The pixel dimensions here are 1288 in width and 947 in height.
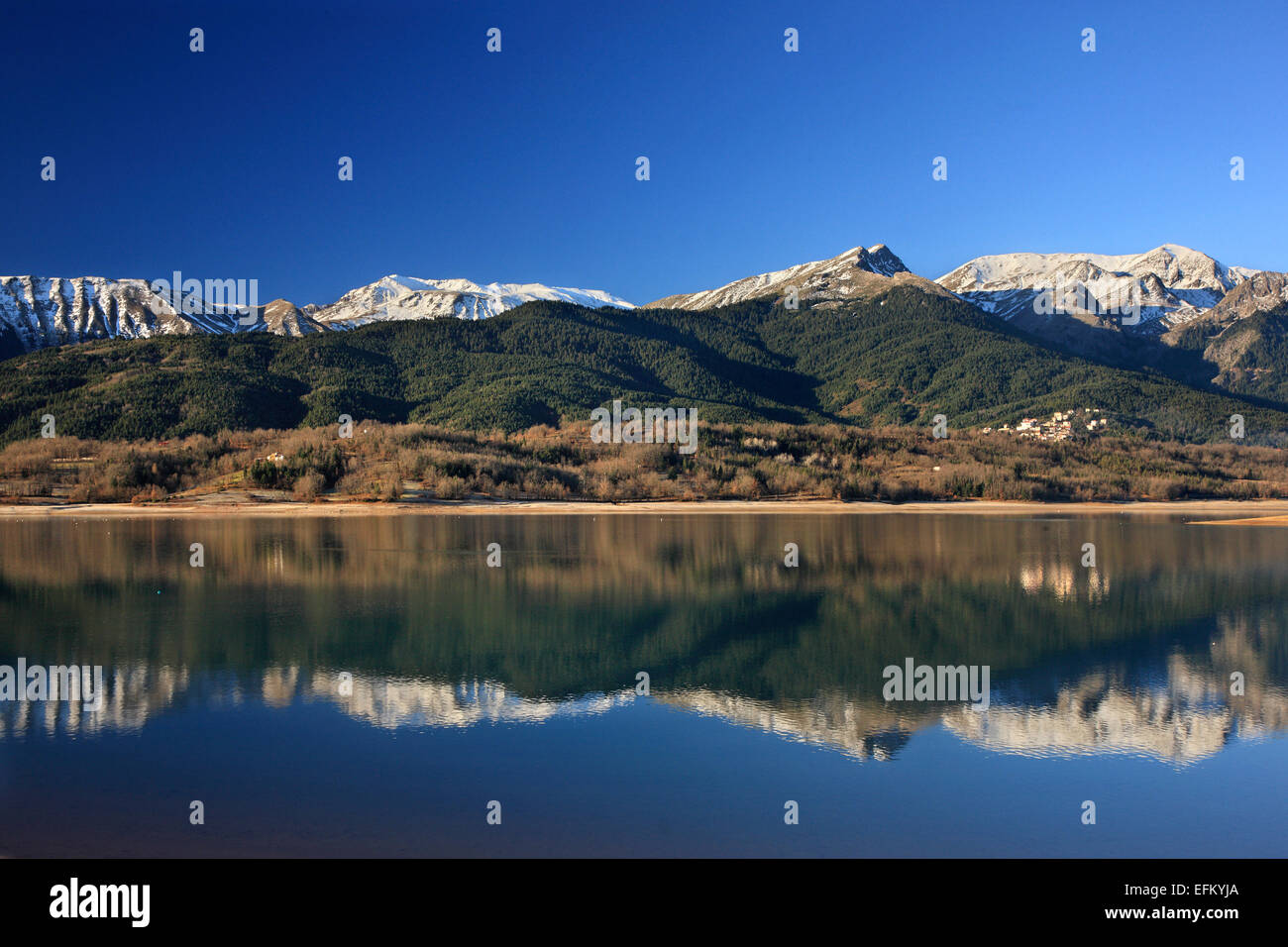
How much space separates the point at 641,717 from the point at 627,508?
289ft

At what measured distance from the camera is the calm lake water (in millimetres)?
13203

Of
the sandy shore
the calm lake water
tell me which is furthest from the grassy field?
the calm lake water

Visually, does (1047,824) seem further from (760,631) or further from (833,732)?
(760,631)

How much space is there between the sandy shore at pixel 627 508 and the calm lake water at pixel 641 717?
5893cm

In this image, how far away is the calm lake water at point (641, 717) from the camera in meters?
13.2

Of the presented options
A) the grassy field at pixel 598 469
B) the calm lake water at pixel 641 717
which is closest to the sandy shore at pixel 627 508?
the grassy field at pixel 598 469

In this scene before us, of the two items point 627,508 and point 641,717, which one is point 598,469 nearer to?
point 627,508

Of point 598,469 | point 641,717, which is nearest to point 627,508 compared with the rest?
point 598,469

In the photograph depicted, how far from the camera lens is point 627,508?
107 meters

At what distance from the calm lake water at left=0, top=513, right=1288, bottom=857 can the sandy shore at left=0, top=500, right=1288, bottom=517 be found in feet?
193

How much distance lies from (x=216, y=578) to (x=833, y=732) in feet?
101

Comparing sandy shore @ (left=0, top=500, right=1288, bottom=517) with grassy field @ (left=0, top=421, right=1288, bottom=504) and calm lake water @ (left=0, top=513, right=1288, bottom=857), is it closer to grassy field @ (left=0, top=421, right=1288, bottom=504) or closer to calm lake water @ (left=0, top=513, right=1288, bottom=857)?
grassy field @ (left=0, top=421, right=1288, bottom=504)

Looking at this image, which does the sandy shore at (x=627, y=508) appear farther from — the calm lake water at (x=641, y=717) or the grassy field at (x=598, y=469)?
the calm lake water at (x=641, y=717)
